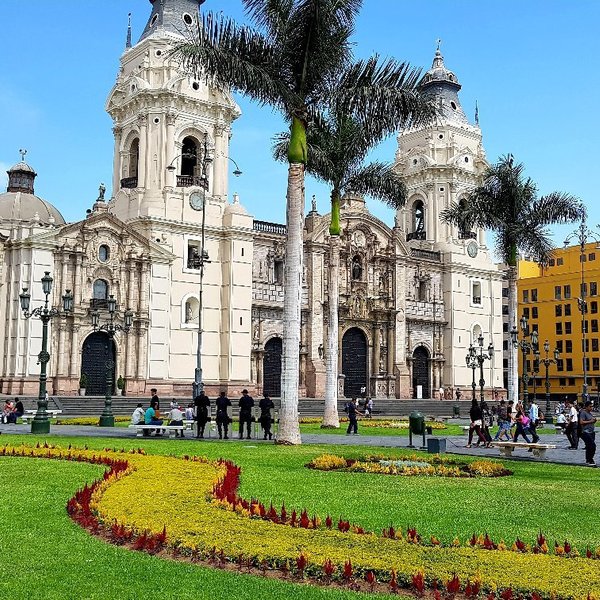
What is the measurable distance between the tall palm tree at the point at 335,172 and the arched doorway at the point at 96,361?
16870 mm

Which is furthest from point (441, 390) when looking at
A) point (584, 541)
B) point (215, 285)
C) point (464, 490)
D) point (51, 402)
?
point (584, 541)

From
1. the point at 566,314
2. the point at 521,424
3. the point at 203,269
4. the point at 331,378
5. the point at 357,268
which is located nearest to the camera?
the point at 521,424

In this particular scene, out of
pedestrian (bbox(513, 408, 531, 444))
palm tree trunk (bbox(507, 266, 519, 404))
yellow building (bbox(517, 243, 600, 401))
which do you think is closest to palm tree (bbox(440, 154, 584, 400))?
palm tree trunk (bbox(507, 266, 519, 404))

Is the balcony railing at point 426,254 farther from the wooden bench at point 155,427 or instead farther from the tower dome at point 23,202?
the wooden bench at point 155,427

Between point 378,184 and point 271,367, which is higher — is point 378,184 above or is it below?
above

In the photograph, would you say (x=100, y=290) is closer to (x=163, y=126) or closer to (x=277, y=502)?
(x=163, y=126)

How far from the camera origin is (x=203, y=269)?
47156 mm

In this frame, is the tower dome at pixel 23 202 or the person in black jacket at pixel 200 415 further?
the tower dome at pixel 23 202

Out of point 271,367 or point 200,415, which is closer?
point 200,415

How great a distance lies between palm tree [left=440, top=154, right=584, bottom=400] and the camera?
38.7 metres

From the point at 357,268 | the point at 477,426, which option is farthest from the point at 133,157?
the point at 477,426

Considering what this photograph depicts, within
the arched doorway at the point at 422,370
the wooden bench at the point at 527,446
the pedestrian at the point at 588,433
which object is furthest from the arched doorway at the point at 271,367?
the pedestrian at the point at 588,433

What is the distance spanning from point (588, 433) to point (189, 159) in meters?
37.7

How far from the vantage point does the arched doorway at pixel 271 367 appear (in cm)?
5325
